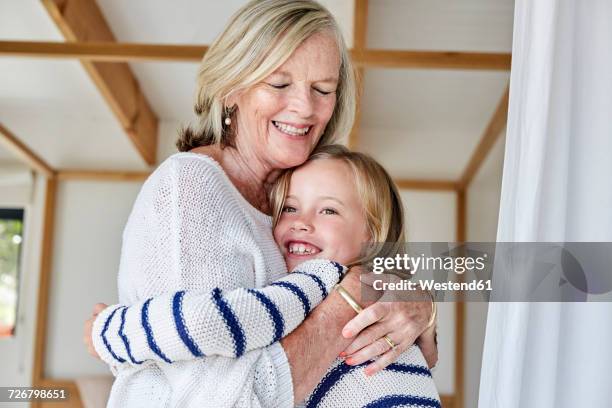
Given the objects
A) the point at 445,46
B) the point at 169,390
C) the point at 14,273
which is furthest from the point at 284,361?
the point at 14,273

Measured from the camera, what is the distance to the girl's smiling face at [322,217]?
185 centimetres

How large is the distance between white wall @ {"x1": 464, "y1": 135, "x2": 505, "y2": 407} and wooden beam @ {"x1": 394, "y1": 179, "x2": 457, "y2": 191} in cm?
20

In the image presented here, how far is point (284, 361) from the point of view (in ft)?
4.89

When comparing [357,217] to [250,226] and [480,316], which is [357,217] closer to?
[250,226]

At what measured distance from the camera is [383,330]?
66.0 inches

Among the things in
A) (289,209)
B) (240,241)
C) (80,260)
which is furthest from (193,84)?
(240,241)

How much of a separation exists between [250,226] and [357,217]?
1.02ft

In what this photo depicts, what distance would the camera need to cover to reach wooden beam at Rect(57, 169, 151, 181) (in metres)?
8.70

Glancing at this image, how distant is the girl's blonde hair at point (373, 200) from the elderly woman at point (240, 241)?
0.05 meters

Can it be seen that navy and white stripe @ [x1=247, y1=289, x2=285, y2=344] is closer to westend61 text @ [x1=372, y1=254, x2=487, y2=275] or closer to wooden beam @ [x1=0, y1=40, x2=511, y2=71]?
westend61 text @ [x1=372, y1=254, x2=487, y2=275]

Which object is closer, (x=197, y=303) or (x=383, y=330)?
(x=197, y=303)

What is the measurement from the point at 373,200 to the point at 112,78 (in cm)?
517

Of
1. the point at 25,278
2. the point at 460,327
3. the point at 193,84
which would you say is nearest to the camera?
the point at 193,84

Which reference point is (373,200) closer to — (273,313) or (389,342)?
(389,342)
